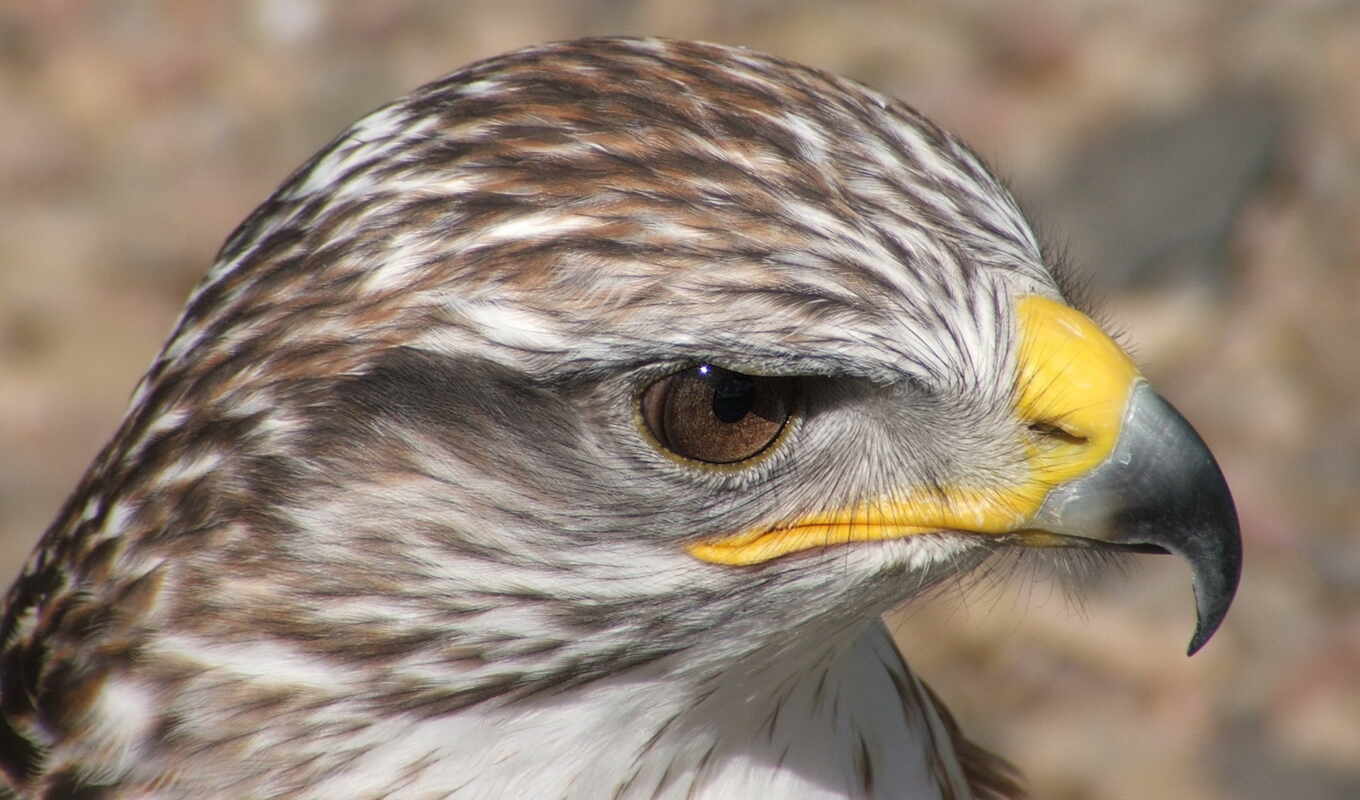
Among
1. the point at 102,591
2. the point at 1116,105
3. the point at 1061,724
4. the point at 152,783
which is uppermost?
the point at 1116,105

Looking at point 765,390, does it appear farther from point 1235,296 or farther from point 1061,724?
point 1235,296

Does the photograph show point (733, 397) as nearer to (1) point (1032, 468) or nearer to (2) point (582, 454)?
(2) point (582, 454)

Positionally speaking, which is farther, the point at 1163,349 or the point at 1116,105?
the point at 1116,105

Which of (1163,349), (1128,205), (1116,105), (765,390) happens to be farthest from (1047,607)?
(765,390)

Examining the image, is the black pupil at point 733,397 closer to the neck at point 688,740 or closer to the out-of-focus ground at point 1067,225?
the neck at point 688,740

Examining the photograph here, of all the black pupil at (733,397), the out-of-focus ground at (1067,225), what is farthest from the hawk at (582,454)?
the out-of-focus ground at (1067,225)

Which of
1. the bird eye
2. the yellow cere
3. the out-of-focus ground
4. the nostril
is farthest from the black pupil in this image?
the out-of-focus ground

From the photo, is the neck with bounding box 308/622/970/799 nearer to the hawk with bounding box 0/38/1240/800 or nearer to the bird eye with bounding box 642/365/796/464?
the hawk with bounding box 0/38/1240/800

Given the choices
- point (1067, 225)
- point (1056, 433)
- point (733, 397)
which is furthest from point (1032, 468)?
point (1067, 225)
